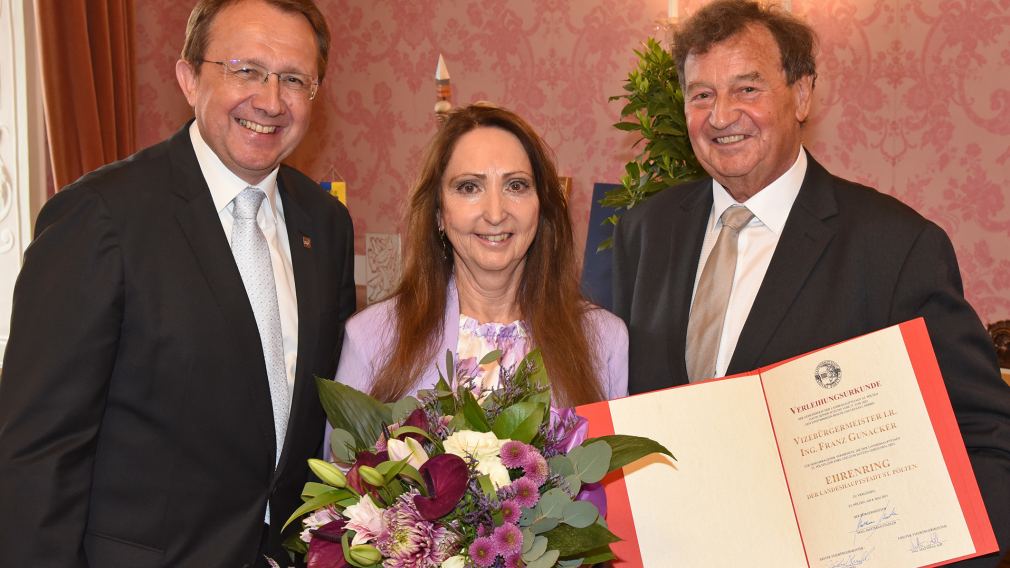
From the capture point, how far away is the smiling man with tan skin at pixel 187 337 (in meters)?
1.91

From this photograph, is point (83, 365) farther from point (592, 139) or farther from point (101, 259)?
point (592, 139)

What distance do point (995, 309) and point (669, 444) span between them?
226cm

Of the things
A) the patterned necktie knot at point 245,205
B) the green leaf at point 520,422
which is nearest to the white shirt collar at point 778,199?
the green leaf at point 520,422

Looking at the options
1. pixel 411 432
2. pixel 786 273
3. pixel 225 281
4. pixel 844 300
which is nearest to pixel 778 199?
pixel 786 273

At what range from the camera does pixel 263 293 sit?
7.25 ft

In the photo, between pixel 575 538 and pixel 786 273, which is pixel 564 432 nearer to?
pixel 575 538

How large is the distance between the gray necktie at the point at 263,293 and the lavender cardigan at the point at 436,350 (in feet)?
0.49

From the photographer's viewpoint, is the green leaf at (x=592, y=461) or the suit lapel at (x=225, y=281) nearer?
the green leaf at (x=592, y=461)

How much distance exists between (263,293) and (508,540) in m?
1.02

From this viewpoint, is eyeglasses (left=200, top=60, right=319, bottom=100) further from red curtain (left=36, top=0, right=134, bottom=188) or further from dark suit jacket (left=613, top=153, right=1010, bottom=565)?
red curtain (left=36, top=0, right=134, bottom=188)

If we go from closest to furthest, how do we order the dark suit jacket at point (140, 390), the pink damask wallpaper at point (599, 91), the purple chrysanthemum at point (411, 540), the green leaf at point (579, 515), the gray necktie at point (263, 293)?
the purple chrysanthemum at point (411, 540) < the green leaf at point (579, 515) < the dark suit jacket at point (140, 390) < the gray necktie at point (263, 293) < the pink damask wallpaper at point (599, 91)

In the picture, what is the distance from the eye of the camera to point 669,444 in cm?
187

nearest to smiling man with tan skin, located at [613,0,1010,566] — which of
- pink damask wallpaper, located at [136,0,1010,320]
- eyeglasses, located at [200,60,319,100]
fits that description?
eyeglasses, located at [200,60,319,100]
